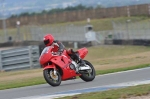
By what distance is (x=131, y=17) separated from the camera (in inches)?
2692

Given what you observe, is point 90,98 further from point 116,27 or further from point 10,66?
point 116,27

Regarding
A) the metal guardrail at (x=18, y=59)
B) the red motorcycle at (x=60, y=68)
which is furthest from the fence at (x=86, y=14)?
the red motorcycle at (x=60, y=68)

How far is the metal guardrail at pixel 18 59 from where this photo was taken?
2864cm

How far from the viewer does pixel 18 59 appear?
94.1 ft

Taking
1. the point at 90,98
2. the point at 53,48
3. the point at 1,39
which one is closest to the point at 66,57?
the point at 53,48

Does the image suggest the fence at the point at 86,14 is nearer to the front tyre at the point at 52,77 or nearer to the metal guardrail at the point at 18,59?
the metal guardrail at the point at 18,59

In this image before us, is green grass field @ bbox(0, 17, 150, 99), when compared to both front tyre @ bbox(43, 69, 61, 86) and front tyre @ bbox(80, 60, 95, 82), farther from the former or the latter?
front tyre @ bbox(43, 69, 61, 86)

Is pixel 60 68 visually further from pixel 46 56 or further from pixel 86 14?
pixel 86 14

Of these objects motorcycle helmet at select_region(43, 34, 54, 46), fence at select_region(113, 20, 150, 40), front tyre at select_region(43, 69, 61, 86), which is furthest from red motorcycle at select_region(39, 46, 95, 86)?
fence at select_region(113, 20, 150, 40)

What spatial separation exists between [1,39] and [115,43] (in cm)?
2487

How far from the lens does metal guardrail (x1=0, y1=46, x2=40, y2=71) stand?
94.0ft

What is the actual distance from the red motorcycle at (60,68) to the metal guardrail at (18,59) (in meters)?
13.5

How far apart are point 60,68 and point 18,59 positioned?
46.4 feet

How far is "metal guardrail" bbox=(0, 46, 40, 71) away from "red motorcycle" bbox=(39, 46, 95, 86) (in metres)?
13.5
